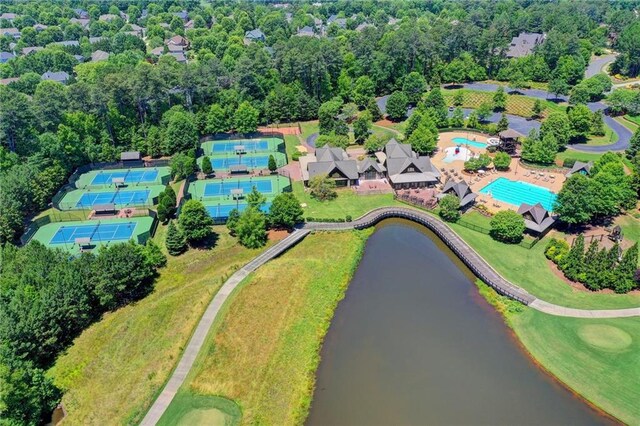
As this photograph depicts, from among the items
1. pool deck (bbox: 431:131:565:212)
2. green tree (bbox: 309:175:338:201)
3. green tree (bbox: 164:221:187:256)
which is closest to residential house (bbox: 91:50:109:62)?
green tree (bbox: 309:175:338:201)

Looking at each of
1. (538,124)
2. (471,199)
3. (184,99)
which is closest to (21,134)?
(184,99)

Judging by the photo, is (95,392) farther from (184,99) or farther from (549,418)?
(184,99)

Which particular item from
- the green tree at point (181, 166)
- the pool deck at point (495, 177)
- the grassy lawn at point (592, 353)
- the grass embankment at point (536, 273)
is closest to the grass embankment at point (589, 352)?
the grassy lawn at point (592, 353)

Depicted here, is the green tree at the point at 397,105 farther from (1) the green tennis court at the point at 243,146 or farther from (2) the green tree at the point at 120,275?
(2) the green tree at the point at 120,275

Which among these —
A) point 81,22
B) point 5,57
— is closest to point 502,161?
point 5,57

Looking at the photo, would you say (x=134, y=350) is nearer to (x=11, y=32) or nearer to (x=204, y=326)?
(x=204, y=326)

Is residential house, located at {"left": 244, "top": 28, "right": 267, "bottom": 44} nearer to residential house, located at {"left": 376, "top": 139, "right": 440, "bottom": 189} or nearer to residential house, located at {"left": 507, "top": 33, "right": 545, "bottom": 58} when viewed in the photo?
residential house, located at {"left": 507, "top": 33, "right": 545, "bottom": 58}
